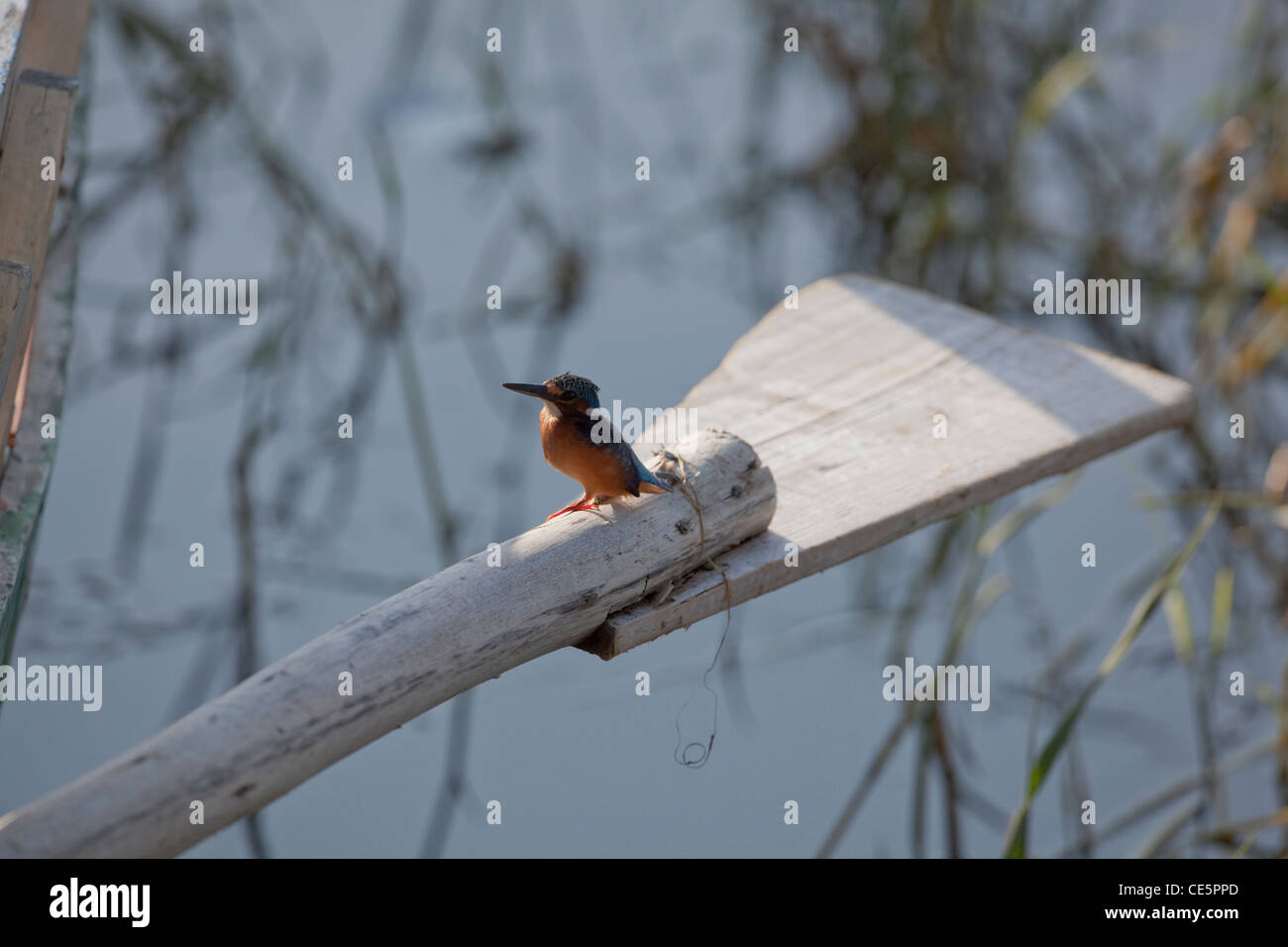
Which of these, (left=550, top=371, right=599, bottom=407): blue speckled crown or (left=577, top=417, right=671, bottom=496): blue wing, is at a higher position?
(left=550, top=371, right=599, bottom=407): blue speckled crown

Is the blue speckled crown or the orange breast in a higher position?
the blue speckled crown

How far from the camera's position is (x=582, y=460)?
48.4 inches

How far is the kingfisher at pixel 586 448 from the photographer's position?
1221mm

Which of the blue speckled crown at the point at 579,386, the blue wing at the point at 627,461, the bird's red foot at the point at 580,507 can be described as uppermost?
the blue speckled crown at the point at 579,386

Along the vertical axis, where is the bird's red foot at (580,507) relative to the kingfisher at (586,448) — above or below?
below

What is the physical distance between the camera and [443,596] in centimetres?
106

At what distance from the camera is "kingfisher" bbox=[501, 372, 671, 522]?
122cm

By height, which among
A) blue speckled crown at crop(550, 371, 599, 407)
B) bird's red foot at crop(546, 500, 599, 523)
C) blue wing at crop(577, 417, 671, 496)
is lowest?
bird's red foot at crop(546, 500, 599, 523)

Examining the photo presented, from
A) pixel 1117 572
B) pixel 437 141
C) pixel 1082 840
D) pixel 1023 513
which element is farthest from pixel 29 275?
pixel 437 141

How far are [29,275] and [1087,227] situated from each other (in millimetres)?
2926

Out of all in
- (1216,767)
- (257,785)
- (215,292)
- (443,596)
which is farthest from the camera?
(215,292)

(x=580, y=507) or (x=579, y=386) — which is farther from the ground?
(x=579, y=386)

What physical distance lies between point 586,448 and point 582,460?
0.01 m
